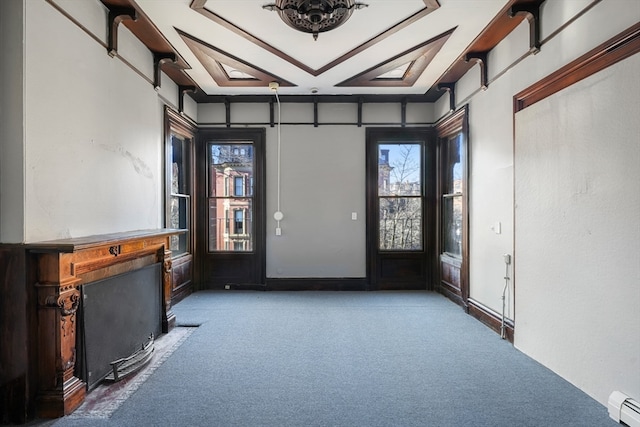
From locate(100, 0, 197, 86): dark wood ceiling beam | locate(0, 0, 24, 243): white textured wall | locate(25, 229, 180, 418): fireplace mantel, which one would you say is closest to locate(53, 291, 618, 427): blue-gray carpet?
locate(25, 229, 180, 418): fireplace mantel

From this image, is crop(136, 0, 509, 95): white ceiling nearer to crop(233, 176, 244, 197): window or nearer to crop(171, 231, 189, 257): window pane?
crop(233, 176, 244, 197): window

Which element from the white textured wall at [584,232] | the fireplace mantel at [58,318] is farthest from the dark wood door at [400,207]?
the fireplace mantel at [58,318]

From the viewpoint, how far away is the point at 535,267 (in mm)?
2893

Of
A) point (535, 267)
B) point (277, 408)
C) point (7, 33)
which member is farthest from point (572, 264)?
point (7, 33)

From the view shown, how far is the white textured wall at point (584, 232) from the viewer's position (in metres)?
2.04

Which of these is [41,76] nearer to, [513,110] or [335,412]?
[335,412]

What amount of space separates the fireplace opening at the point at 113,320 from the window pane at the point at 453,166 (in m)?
3.74

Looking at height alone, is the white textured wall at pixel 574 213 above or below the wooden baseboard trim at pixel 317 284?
above

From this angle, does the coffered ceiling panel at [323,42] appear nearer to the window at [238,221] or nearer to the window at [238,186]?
the window at [238,186]

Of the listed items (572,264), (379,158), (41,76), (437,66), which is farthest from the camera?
(379,158)

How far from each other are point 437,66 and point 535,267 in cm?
251

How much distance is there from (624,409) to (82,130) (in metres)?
3.80

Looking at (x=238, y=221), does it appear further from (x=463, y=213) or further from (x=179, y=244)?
(x=463, y=213)

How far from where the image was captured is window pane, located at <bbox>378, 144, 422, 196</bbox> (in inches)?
215
